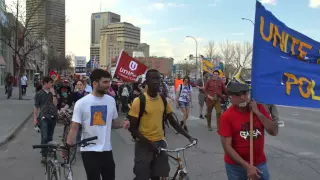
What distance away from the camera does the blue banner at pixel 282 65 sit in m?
3.53

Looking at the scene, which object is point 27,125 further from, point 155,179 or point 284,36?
point 284,36

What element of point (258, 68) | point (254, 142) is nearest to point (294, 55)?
point (258, 68)

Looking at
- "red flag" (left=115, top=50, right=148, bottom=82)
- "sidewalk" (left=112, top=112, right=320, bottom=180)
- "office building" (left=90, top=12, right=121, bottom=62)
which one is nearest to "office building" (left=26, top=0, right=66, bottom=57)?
"red flag" (left=115, top=50, right=148, bottom=82)

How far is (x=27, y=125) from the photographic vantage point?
13609mm

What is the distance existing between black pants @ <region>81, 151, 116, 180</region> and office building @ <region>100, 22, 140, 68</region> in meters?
79.5

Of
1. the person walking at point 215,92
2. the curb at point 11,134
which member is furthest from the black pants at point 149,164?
the person walking at point 215,92

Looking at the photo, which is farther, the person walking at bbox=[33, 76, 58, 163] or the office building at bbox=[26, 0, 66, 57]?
the office building at bbox=[26, 0, 66, 57]

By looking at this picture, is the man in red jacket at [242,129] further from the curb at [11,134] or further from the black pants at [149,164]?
the curb at [11,134]

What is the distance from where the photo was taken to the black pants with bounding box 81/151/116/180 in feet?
13.0

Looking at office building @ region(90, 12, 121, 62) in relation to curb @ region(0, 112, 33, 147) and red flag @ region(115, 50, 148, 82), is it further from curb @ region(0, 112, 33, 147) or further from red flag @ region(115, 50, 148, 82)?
red flag @ region(115, 50, 148, 82)

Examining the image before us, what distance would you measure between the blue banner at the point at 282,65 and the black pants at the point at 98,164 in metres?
1.72

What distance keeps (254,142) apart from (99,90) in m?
1.72

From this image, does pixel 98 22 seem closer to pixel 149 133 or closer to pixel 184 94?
pixel 184 94

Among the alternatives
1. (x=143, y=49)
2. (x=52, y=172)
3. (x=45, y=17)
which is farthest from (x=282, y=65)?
(x=143, y=49)
